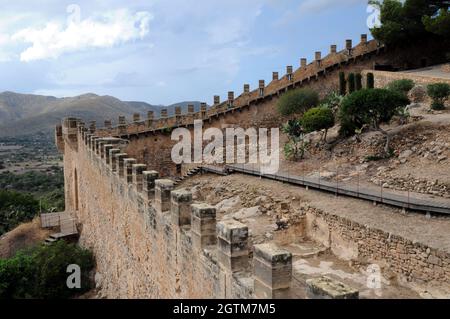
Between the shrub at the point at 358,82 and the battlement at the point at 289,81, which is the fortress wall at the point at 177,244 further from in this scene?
the shrub at the point at 358,82

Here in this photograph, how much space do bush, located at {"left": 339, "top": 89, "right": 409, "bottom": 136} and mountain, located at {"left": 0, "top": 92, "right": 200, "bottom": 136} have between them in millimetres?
86943

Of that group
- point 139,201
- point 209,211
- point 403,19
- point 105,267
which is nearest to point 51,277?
point 105,267

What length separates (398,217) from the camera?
501 inches

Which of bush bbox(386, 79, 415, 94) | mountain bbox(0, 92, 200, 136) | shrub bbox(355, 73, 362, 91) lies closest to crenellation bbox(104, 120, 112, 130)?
shrub bbox(355, 73, 362, 91)

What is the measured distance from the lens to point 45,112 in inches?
6284

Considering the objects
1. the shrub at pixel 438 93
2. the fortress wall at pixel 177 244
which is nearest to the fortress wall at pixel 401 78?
the shrub at pixel 438 93

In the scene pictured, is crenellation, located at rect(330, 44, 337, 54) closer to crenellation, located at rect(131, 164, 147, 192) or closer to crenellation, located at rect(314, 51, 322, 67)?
crenellation, located at rect(314, 51, 322, 67)

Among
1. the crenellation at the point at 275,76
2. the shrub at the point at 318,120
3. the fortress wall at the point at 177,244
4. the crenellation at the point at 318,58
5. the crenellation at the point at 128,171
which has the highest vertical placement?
the crenellation at the point at 318,58

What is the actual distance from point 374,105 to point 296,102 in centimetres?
1025

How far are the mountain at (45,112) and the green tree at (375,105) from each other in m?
87.0

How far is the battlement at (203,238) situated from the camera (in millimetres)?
4477

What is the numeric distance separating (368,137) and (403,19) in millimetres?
16319

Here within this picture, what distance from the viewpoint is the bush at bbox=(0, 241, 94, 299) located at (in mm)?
14523

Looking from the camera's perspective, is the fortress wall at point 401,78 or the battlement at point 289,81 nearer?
the fortress wall at point 401,78
